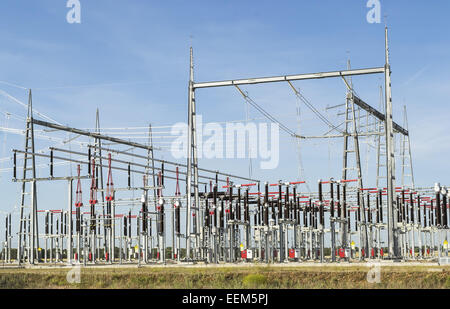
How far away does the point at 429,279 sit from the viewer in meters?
18.4

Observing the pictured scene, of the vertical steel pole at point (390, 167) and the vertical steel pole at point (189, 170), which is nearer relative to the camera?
the vertical steel pole at point (390, 167)

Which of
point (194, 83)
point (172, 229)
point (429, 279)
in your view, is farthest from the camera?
point (172, 229)

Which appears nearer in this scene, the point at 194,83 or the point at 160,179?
the point at 194,83

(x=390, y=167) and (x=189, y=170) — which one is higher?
(x=189, y=170)

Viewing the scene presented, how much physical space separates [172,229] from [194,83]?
26.0 ft

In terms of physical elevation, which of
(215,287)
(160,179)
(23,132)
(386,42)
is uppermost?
(386,42)

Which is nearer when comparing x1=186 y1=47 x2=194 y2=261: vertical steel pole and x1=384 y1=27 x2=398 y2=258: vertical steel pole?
x1=384 y1=27 x2=398 y2=258: vertical steel pole

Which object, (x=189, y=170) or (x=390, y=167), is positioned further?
(x=189, y=170)
